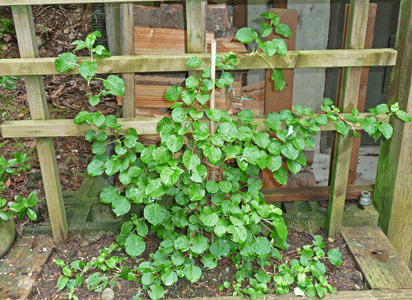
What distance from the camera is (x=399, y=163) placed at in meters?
2.19

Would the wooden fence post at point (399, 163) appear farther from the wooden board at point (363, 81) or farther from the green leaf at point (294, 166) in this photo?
the green leaf at point (294, 166)

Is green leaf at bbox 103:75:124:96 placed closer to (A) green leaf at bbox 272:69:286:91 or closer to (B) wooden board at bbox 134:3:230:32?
(B) wooden board at bbox 134:3:230:32

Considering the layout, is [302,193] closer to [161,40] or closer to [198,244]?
[198,244]

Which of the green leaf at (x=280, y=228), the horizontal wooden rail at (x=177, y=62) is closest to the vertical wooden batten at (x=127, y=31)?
the horizontal wooden rail at (x=177, y=62)

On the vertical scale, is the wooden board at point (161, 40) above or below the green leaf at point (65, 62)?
above

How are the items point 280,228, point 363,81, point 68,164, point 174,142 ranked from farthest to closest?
point 68,164 < point 363,81 < point 280,228 < point 174,142

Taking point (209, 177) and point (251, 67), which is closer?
point (251, 67)

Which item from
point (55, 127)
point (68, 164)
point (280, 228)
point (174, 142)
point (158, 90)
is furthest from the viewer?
point (68, 164)

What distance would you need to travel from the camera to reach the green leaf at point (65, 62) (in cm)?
186

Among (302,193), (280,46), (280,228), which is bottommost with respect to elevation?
(302,193)

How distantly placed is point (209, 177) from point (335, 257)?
863 millimetres

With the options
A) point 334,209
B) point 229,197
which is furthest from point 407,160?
point 229,197

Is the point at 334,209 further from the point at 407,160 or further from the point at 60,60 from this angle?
the point at 60,60

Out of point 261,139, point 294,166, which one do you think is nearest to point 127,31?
point 261,139
